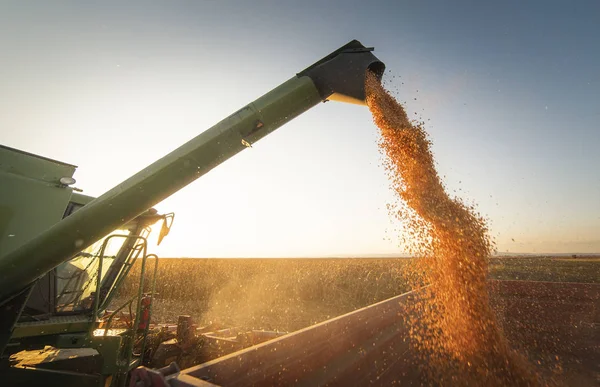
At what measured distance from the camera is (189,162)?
7.08 feet

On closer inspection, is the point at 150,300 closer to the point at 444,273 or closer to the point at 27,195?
the point at 27,195

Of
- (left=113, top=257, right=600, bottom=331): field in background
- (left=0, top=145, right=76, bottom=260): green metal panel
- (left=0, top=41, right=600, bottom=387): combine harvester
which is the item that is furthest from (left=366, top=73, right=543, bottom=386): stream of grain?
(left=113, top=257, right=600, bottom=331): field in background

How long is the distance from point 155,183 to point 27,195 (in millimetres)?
2100

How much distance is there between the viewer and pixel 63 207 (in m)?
3.22

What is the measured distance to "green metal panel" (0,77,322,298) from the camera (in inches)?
76.5

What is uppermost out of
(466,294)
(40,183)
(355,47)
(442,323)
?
(355,47)

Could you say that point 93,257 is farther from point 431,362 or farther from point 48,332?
point 431,362

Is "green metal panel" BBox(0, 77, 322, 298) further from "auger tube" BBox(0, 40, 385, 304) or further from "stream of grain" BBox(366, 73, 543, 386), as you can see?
"stream of grain" BBox(366, 73, 543, 386)

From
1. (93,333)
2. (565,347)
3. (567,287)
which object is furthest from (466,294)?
(93,333)

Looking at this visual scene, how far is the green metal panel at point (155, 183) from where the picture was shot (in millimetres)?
1942

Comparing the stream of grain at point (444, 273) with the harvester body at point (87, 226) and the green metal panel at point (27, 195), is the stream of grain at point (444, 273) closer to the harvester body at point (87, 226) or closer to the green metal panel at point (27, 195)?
the harvester body at point (87, 226)

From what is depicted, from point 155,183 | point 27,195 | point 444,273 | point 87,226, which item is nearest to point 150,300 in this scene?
point 27,195

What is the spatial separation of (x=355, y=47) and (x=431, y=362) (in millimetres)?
3051

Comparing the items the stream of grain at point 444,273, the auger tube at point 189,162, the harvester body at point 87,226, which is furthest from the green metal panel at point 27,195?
the stream of grain at point 444,273
